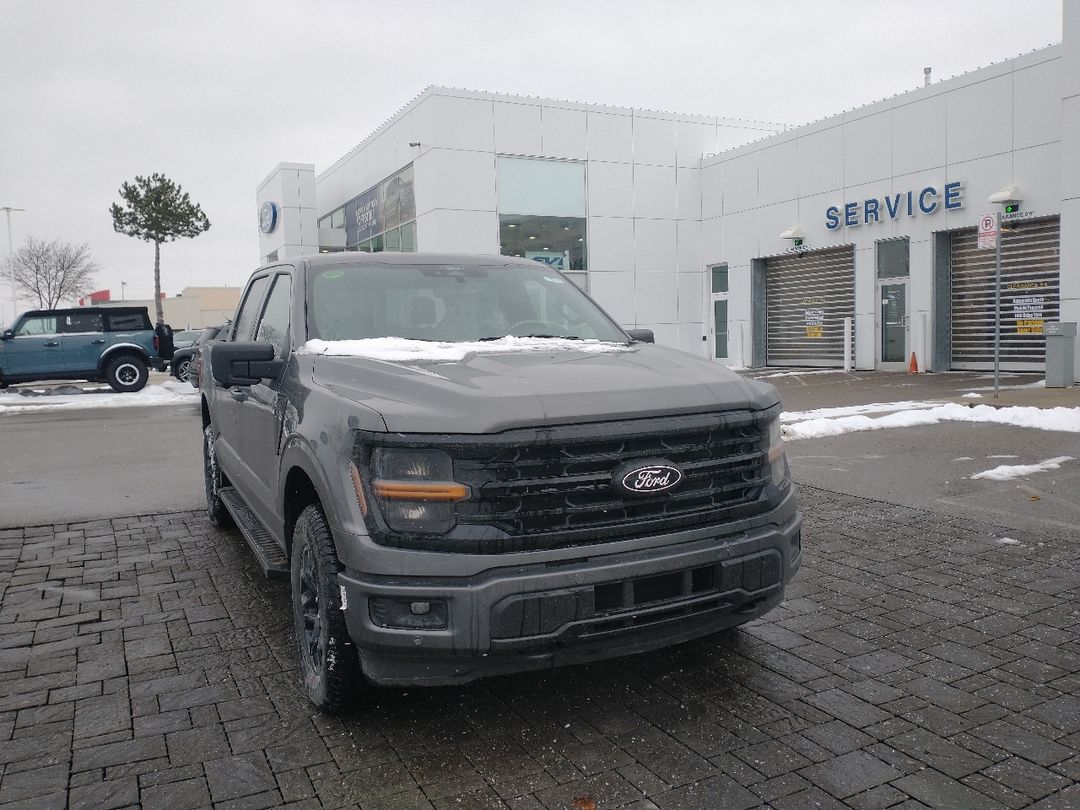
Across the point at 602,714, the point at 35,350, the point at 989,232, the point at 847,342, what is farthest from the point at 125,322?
the point at 602,714

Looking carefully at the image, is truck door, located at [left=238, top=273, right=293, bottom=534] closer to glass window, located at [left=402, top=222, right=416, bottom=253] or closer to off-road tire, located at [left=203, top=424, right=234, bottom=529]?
off-road tire, located at [left=203, top=424, right=234, bottom=529]

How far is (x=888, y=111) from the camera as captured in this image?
2034cm

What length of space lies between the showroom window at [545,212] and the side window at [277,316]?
20628 mm

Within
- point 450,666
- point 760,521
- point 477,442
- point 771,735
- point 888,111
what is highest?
point 888,111

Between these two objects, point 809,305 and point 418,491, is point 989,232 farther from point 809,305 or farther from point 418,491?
point 418,491

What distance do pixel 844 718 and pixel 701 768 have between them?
0.69 metres

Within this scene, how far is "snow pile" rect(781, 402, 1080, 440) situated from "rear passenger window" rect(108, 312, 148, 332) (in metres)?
16.7

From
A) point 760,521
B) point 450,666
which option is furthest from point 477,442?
point 760,521

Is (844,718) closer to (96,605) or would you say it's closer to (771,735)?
(771,735)

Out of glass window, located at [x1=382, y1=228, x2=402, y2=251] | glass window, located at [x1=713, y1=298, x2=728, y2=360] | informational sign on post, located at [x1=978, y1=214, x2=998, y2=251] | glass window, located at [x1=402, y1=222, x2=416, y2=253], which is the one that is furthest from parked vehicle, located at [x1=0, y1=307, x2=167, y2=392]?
informational sign on post, located at [x1=978, y1=214, x2=998, y2=251]

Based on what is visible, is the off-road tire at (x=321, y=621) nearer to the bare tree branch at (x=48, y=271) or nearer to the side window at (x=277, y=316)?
the side window at (x=277, y=316)

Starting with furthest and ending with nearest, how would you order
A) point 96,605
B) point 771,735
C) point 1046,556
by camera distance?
point 1046,556, point 96,605, point 771,735

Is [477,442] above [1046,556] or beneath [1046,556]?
above

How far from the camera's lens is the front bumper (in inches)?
112
